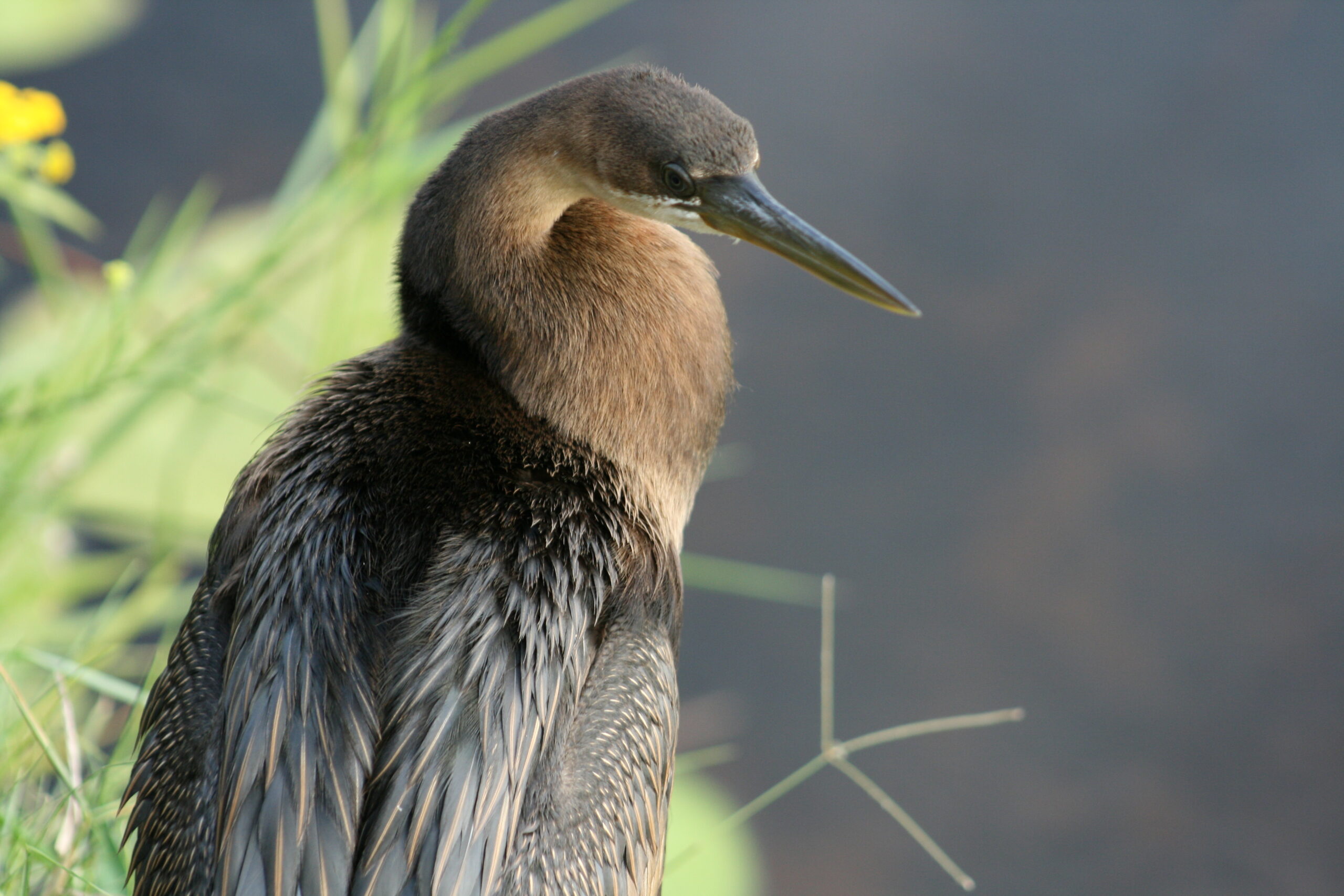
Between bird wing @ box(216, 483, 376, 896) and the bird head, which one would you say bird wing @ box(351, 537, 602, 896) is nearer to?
bird wing @ box(216, 483, 376, 896)

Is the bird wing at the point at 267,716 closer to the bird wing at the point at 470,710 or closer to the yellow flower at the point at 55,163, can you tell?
the bird wing at the point at 470,710

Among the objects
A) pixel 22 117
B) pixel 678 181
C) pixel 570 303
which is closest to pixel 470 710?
pixel 570 303

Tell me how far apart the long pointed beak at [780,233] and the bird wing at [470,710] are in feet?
1.64

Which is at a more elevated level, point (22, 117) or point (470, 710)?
point (22, 117)

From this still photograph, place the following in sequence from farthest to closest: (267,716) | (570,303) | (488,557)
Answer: (570,303), (488,557), (267,716)

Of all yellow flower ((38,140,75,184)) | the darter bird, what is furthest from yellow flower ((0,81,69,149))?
the darter bird

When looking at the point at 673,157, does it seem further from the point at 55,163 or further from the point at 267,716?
the point at 55,163

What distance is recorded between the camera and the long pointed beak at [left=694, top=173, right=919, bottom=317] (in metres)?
1.51

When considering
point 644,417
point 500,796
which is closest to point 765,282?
point 644,417

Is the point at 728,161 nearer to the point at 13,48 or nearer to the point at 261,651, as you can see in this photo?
the point at 261,651

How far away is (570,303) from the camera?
1578 mm

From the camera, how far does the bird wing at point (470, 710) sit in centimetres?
126

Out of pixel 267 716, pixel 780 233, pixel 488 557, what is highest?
pixel 780 233

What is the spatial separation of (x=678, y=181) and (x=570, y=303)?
232 mm
